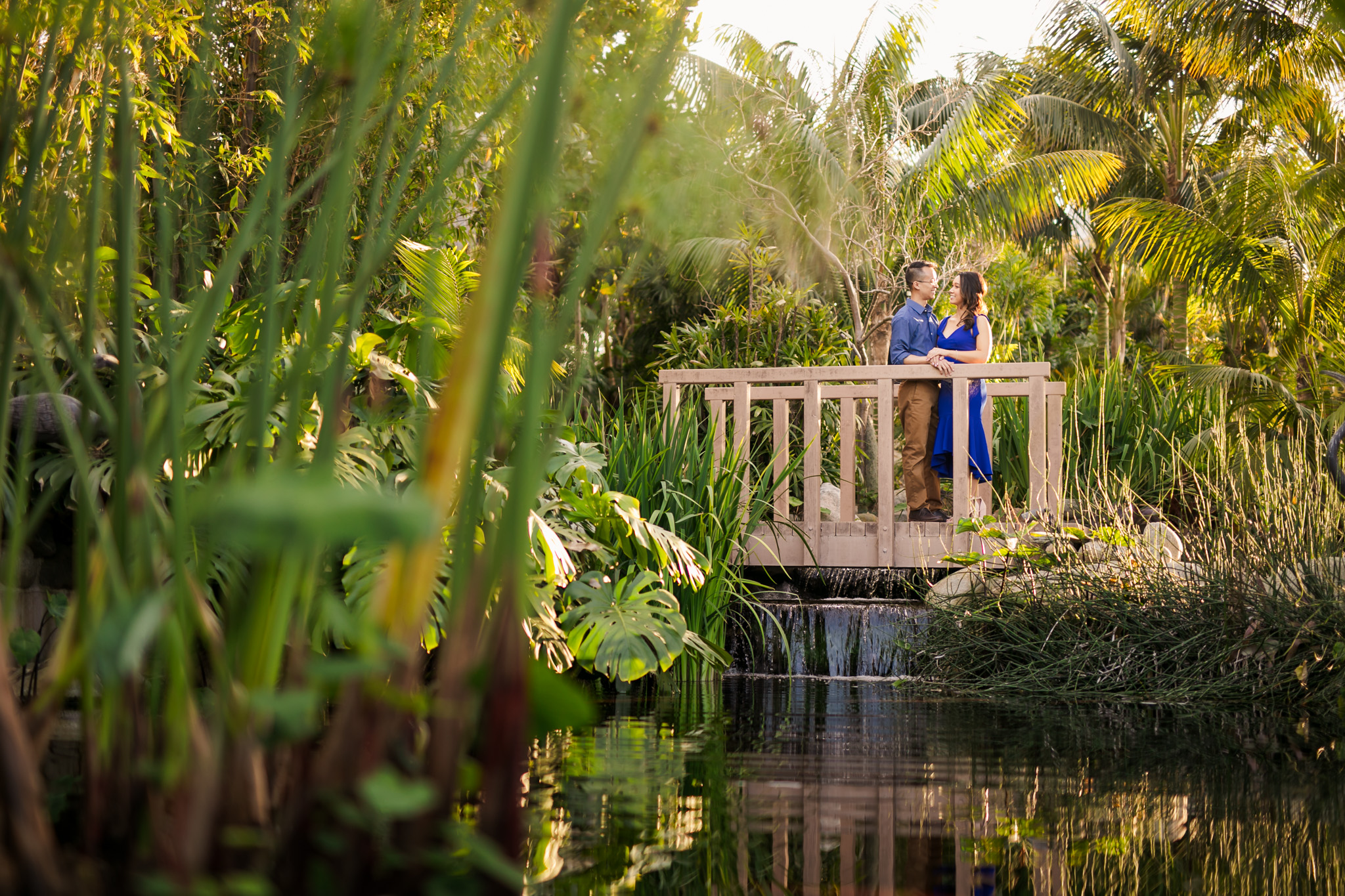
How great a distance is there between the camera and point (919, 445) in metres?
6.21

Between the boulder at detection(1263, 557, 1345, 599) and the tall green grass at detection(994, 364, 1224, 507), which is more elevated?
the tall green grass at detection(994, 364, 1224, 507)

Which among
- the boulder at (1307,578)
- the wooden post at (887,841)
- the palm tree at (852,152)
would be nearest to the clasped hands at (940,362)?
the boulder at (1307,578)

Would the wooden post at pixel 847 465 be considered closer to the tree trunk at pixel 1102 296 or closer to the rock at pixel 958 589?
the rock at pixel 958 589

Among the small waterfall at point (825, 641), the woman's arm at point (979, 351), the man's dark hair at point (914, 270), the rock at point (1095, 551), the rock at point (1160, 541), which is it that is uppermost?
the man's dark hair at point (914, 270)

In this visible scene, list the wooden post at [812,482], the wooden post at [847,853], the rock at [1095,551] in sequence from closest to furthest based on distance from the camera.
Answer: the wooden post at [847,853] < the rock at [1095,551] < the wooden post at [812,482]

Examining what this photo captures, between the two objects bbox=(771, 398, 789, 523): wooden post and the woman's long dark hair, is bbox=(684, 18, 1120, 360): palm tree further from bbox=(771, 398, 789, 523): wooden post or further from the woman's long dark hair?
the woman's long dark hair

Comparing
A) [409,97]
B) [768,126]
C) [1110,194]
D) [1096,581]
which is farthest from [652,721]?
[1110,194]

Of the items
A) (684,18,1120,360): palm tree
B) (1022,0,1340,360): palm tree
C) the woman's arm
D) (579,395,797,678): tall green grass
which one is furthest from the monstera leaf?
(1022,0,1340,360): palm tree

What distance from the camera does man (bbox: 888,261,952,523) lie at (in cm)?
611

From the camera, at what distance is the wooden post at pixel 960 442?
605 centimetres

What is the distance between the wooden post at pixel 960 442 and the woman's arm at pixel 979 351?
0.34ft

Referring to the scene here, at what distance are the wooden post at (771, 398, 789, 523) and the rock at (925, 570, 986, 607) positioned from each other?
1.28 meters

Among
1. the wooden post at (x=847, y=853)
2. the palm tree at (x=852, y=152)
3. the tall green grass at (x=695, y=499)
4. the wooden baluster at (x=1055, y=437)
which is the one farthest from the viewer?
the palm tree at (x=852, y=152)

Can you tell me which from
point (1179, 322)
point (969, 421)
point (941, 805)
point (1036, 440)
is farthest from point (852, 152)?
point (941, 805)
